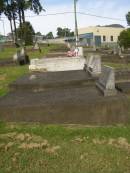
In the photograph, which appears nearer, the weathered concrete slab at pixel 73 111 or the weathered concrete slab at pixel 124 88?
the weathered concrete slab at pixel 73 111

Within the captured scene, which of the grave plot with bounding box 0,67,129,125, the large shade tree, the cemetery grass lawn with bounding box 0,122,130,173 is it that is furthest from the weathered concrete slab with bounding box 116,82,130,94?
the large shade tree

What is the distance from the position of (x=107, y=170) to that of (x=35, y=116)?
2985 mm

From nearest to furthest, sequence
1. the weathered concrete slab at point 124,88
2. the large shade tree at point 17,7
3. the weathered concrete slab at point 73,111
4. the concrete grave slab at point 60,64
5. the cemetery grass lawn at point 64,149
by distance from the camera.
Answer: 1. the cemetery grass lawn at point 64,149
2. the weathered concrete slab at point 73,111
3. the weathered concrete slab at point 124,88
4. the concrete grave slab at point 60,64
5. the large shade tree at point 17,7

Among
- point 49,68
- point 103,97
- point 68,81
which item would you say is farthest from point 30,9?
point 103,97

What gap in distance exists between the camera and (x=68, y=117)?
7.77 metres

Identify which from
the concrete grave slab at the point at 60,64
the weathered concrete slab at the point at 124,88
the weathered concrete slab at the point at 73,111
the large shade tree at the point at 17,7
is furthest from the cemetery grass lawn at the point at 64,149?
the large shade tree at the point at 17,7

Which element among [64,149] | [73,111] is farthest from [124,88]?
[64,149]

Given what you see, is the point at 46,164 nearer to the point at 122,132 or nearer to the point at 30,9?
the point at 122,132

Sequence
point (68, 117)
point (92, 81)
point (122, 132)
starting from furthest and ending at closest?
point (92, 81) → point (68, 117) → point (122, 132)

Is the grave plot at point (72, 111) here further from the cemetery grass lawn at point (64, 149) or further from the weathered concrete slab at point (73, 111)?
the cemetery grass lawn at point (64, 149)

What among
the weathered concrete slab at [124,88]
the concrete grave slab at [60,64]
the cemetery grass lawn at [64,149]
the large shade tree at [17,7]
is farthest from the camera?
the large shade tree at [17,7]

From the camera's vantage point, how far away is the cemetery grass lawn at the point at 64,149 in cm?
537

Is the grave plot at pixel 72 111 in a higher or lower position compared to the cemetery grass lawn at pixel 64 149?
higher

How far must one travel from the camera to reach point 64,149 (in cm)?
609
